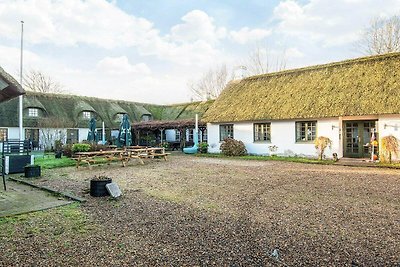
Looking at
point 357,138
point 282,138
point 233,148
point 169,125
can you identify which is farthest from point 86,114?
point 357,138

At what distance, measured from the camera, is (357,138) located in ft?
47.1

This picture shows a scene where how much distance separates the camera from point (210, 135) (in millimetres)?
19891

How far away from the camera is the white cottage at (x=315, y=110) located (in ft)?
44.0

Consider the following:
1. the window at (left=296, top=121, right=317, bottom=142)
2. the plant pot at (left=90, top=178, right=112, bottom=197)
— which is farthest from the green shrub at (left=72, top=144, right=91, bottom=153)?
the window at (left=296, top=121, right=317, bottom=142)

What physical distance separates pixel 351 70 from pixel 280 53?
1624 centimetres

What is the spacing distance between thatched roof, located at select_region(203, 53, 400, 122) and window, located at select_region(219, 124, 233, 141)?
2.57ft

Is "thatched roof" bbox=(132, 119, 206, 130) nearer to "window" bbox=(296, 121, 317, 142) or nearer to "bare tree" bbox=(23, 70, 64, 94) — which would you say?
"window" bbox=(296, 121, 317, 142)

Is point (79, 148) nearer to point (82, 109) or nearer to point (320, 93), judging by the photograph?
point (82, 109)

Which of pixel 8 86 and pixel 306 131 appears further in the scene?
pixel 306 131

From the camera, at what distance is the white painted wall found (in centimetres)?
1464

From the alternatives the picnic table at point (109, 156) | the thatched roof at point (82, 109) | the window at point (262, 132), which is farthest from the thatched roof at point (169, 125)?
A: the picnic table at point (109, 156)

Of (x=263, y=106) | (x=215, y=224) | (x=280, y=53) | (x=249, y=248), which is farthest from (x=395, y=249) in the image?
(x=280, y=53)

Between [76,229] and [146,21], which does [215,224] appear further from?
[146,21]

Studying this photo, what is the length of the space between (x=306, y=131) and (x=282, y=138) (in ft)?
4.70
